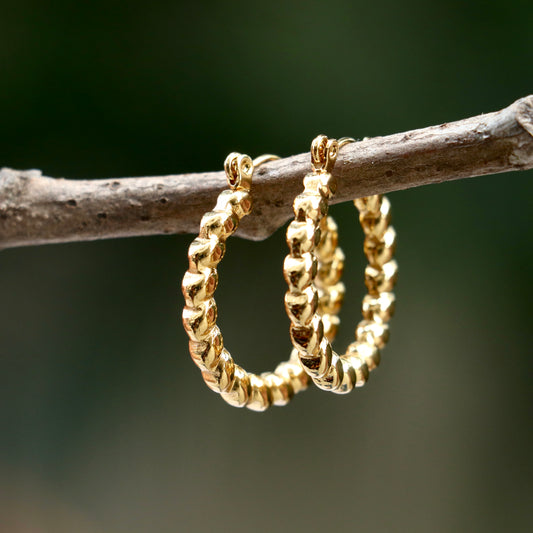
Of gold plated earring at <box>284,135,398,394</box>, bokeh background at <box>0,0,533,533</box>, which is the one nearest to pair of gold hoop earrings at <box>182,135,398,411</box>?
gold plated earring at <box>284,135,398,394</box>

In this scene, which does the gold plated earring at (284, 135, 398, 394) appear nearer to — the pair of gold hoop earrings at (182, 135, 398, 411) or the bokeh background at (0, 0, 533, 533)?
the pair of gold hoop earrings at (182, 135, 398, 411)

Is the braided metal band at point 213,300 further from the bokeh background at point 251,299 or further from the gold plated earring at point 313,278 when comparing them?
the bokeh background at point 251,299

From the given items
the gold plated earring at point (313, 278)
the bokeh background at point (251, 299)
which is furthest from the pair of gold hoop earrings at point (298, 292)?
the bokeh background at point (251, 299)

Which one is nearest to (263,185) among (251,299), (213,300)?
(213,300)

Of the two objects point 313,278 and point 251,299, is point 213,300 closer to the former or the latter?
point 313,278

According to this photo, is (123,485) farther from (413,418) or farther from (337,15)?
(337,15)

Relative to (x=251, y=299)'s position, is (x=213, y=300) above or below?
below

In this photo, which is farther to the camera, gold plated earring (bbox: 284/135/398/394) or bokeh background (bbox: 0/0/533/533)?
bokeh background (bbox: 0/0/533/533)
